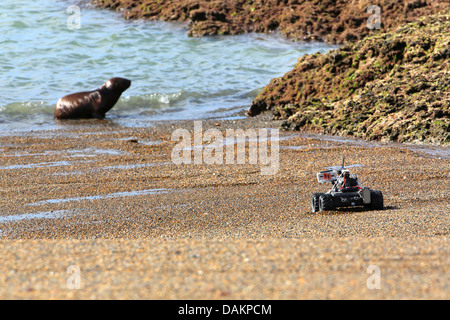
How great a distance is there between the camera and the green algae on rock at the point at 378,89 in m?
8.72

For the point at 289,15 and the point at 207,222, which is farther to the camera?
the point at 289,15

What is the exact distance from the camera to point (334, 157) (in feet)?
25.4

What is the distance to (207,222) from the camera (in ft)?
17.2

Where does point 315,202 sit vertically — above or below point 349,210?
above

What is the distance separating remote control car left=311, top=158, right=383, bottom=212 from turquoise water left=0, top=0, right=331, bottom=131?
7101mm

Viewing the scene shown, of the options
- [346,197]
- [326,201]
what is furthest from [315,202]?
[346,197]

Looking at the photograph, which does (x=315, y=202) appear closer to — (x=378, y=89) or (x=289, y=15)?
(x=378, y=89)

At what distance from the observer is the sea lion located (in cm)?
1272

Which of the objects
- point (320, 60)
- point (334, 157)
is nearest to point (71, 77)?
point (320, 60)

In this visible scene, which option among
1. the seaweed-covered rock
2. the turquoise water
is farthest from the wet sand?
the seaweed-covered rock

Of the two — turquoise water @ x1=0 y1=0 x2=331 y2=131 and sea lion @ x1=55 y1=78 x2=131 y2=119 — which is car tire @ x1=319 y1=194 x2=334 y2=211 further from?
sea lion @ x1=55 y1=78 x2=131 y2=119

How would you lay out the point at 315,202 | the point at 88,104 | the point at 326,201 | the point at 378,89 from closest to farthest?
the point at 326,201
the point at 315,202
the point at 378,89
the point at 88,104

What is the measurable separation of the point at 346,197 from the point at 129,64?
14133 mm

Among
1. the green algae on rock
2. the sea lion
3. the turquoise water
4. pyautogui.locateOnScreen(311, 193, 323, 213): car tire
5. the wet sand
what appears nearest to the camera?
the wet sand
